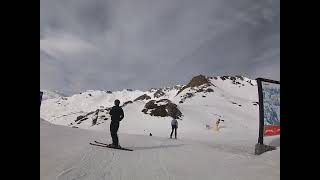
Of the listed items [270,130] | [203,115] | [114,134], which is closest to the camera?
[270,130]

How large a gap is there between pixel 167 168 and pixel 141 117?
36269mm

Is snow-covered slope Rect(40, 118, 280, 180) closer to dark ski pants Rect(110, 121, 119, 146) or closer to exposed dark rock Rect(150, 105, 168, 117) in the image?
dark ski pants Rect(110, 121, 119, 146)

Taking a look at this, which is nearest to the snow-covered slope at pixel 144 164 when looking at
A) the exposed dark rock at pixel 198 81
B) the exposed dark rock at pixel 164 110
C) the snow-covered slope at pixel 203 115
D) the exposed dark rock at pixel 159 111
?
the snow-covered slope at pixel 203 115

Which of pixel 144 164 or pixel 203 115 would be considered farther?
pixel 203 115

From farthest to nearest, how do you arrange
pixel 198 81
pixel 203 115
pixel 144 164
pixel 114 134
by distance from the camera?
pixel 198 81
pixel 203 115
pixel 114 134
pixel 144 164

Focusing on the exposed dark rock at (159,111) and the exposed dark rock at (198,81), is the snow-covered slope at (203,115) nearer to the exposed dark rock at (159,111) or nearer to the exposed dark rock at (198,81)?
the exposed dark rock at (198,81)

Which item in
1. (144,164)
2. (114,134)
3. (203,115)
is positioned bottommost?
(203,115)

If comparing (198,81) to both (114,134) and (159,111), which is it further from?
(114,134)

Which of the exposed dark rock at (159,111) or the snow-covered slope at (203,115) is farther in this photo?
the exposed dark rock at (159,111)

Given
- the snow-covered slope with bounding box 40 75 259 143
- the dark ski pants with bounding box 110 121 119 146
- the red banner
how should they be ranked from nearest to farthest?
1. the red banner
2. the dark ski pants with bounding box 110 121 119 146
3. the snow-covered slope with bounding box 40 75 259 143

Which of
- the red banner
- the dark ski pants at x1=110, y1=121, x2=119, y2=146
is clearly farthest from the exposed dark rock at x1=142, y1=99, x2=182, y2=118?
the red banner

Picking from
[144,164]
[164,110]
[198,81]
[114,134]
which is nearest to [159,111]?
[164,110]
